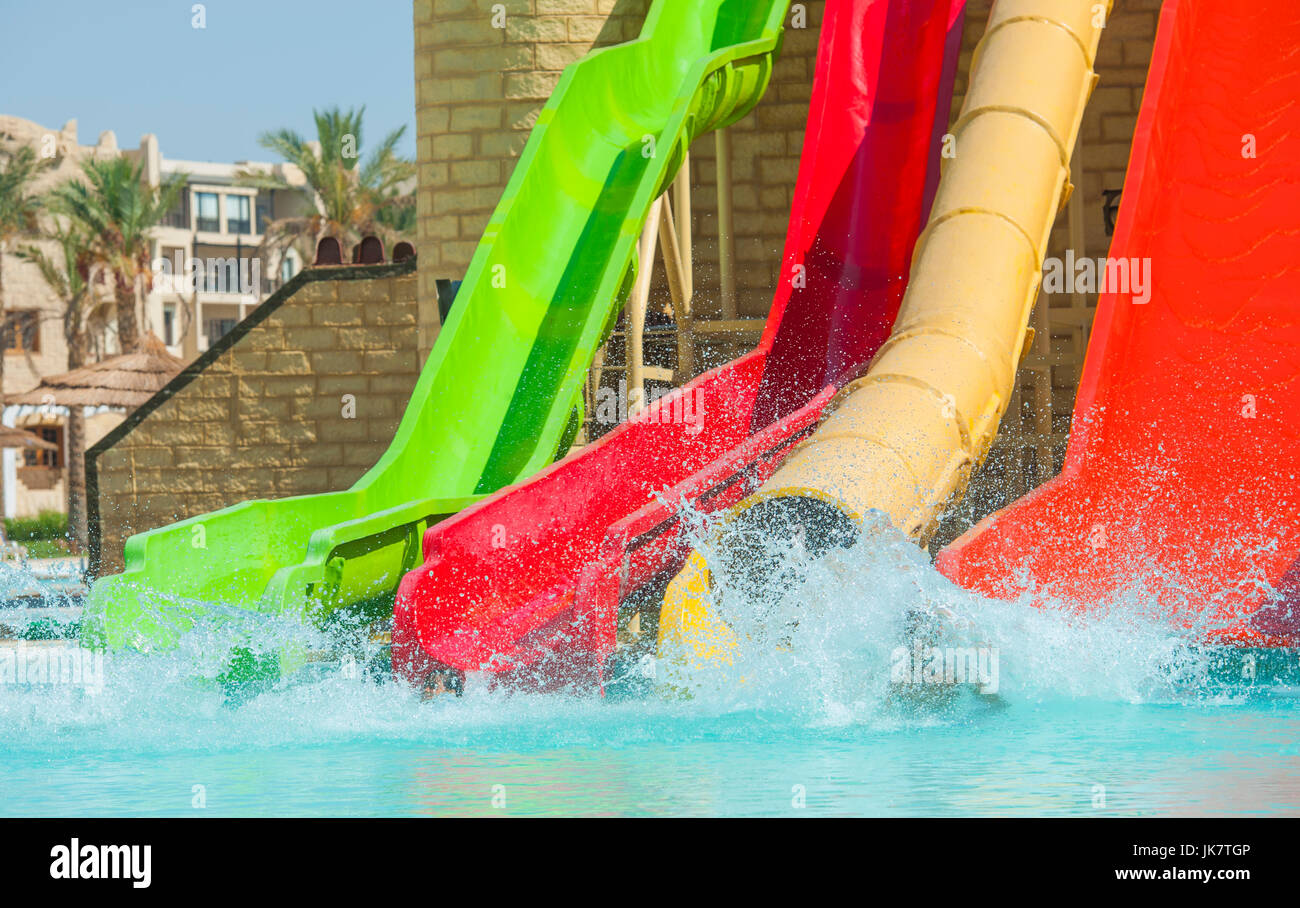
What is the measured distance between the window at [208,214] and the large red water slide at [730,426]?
4670cm

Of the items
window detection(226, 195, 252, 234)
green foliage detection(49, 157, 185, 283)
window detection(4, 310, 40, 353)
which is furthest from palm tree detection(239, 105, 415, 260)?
window detection(226, 195, 252, 234)

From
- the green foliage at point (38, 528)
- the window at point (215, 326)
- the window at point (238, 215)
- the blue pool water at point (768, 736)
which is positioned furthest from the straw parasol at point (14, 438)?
the window at point (238, 215)

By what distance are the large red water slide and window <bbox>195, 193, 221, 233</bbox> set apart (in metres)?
46.7

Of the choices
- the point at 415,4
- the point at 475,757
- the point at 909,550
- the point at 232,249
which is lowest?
the point at 475,757

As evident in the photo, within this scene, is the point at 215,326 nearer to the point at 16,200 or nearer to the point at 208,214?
the point at 208,214

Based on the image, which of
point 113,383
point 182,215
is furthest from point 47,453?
point 113,383

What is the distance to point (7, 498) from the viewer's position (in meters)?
36.1

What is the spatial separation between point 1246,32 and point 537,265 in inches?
155

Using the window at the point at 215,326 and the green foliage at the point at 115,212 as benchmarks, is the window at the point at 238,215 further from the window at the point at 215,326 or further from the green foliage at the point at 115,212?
the green foliage at the point at 115,212

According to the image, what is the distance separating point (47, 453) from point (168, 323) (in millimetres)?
11265

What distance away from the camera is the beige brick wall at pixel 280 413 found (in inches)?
465

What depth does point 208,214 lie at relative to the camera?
175ft

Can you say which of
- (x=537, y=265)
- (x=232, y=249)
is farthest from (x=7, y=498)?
(x=537, y=265)
